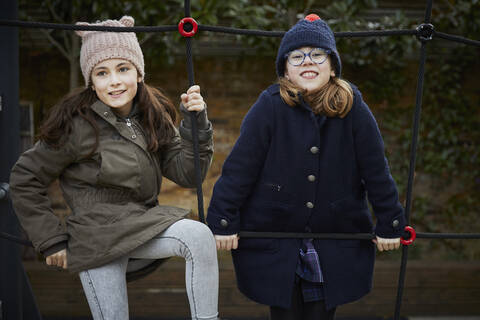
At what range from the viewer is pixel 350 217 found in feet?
4.99

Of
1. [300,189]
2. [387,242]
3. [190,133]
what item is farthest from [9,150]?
[387,242]

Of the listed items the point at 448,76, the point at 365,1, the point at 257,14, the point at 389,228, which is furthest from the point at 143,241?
the point at 448,76

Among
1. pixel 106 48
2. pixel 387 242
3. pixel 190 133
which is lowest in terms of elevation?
pixel 387 242

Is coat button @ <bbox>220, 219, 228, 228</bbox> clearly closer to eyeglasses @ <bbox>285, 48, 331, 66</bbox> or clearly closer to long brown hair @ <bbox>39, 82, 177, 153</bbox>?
long brown hair @ <bbox>39, 82, 177, 153</bbox>

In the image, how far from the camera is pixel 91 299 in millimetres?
1370

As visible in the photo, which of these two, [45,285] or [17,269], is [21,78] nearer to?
[45,285]

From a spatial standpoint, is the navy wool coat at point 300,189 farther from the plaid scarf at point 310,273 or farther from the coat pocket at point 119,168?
the coat pocket at point 119,168

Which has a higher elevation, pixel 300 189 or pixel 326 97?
pixel 326 97

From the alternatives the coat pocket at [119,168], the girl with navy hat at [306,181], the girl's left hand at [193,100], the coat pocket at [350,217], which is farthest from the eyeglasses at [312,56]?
the coat pocket at [119,168]

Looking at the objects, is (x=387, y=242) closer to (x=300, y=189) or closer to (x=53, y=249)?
(x=300, y=189)

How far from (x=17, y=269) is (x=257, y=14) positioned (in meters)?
2.48

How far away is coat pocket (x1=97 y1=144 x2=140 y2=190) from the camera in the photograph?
56.2 inches

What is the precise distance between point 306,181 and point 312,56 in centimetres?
36

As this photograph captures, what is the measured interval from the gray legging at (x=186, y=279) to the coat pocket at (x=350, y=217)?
0.38 metres
